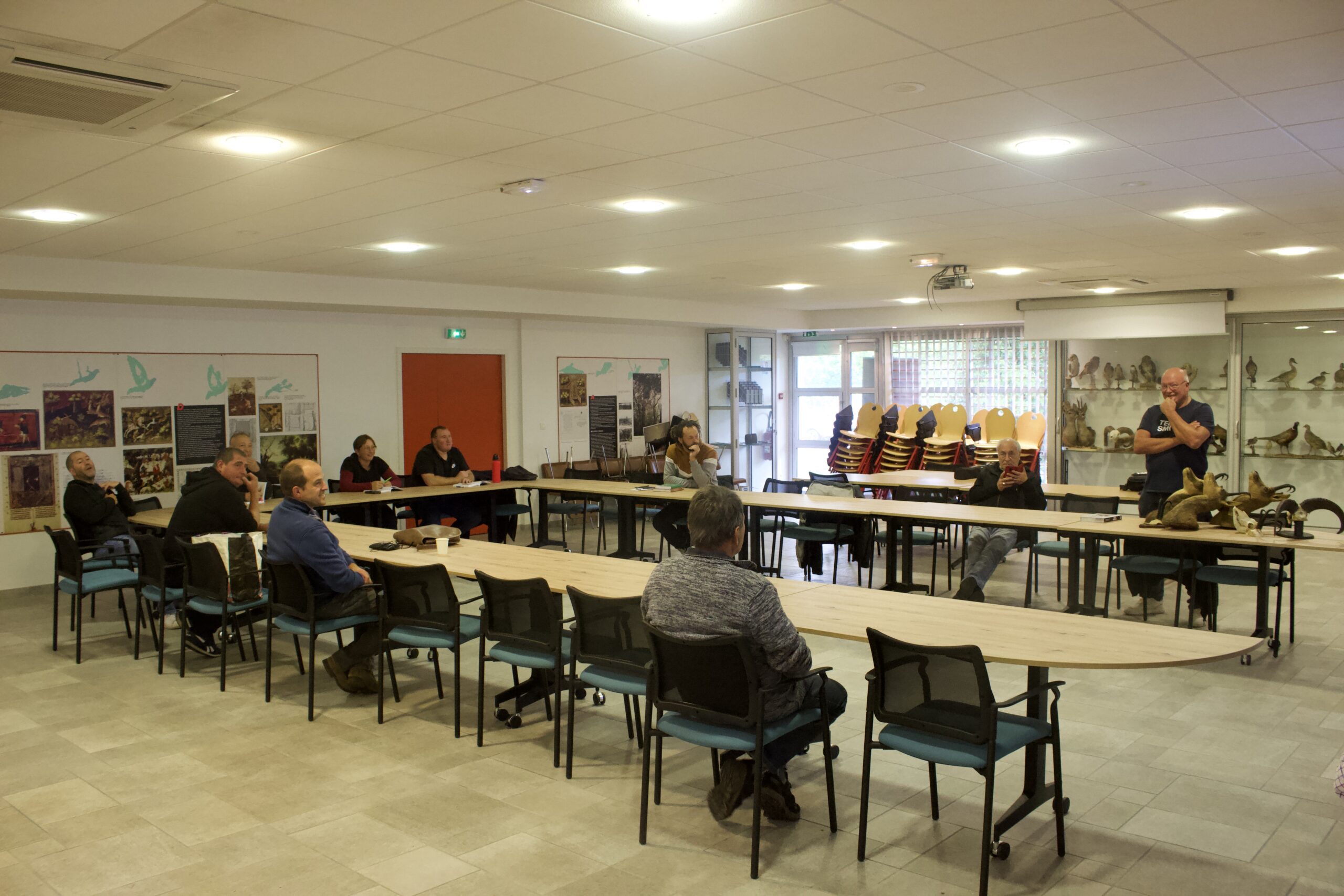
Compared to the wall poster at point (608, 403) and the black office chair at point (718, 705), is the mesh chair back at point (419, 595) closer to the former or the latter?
the black office chair at point (718, 705)

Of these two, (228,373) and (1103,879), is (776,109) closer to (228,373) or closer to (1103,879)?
(1103,879)

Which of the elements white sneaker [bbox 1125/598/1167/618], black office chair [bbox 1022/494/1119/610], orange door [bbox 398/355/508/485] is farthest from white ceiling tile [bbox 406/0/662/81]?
orange door [bbox 398/355/508/485]

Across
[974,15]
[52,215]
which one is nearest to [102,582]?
[52,215]

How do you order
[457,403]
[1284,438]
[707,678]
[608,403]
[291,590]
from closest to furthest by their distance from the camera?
1. [707,678]
2. [291,590]
3. [1284,438]
4. [457,403]
5. [608,403]

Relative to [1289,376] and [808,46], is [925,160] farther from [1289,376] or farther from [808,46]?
[1289,376]

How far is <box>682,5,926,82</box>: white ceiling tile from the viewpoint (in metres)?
2.93

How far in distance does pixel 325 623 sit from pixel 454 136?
8.35 ft

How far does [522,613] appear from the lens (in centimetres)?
433

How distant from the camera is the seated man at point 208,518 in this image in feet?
19.6

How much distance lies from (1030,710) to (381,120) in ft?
11.1

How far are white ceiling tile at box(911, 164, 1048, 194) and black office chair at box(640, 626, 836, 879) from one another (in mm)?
2877

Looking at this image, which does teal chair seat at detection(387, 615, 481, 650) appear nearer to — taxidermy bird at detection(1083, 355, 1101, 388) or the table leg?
the table leg

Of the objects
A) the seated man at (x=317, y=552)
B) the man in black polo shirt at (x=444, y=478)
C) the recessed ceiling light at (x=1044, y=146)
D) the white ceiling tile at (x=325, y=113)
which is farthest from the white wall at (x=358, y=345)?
the recessed ceiling light at (x=1044, y=146)

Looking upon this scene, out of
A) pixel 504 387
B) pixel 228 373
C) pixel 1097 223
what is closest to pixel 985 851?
pixel 1097 223
